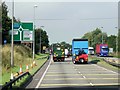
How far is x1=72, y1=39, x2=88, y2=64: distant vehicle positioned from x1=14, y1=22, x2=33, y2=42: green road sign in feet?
23.5

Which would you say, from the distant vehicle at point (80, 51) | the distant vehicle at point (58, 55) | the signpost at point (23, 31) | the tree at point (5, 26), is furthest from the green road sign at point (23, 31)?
the tree at point (5, 26)

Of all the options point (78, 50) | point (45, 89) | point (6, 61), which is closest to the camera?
point (45, 89)

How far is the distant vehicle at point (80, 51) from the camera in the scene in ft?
185

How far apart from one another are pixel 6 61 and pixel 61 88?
23933 millimetres

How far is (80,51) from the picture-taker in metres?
56.8

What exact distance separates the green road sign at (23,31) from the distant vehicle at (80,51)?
7170 millimetres

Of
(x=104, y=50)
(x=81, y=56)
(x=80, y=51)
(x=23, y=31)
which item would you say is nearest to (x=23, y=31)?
(x=23, y=31)

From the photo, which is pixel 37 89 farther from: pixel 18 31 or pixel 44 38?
pixel 44 38

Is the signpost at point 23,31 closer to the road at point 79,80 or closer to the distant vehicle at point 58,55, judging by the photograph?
the distant vehicle at point 58,55

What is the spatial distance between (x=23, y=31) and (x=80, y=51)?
9.10 m

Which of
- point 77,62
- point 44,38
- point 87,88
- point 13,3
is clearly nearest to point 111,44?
point 44,38

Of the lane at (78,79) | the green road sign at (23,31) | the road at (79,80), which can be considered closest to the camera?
the road at (79,80)

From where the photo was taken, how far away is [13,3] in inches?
1500

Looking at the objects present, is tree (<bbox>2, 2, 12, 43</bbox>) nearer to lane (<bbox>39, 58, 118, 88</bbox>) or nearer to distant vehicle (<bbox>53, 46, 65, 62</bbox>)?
distant vehicle (<bbox>53, 46, 65, 62</bbox>)
